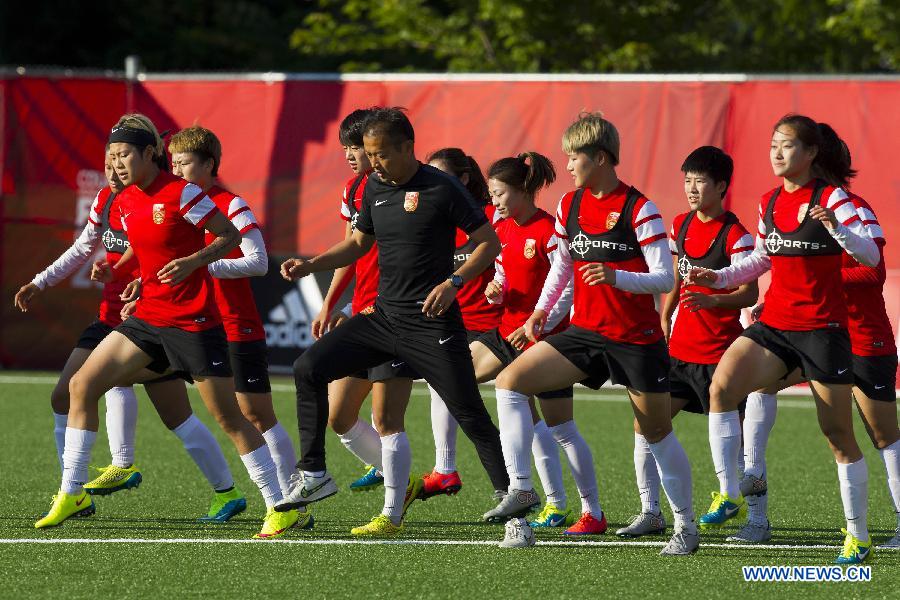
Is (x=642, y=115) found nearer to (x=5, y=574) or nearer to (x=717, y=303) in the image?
(x=717, y=303)

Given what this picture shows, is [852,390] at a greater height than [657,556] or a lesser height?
greater

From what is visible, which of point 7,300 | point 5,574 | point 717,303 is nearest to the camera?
point 5,574

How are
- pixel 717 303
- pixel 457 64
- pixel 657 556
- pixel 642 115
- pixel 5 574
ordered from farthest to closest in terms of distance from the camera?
pixel 457 64
pixel 642 115
pixel 717 303
pixel 657 556
pixel 5 574

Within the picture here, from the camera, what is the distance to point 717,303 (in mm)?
7602

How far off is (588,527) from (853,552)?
4.58 feet

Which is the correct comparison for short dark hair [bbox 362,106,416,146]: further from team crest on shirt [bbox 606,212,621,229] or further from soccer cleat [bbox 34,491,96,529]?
soccer cleat [bbox 34,491,96,529]

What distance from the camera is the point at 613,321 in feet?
23.3

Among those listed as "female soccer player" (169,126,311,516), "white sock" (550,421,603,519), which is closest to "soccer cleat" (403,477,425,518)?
"female soccer player" (169,126,311,516)

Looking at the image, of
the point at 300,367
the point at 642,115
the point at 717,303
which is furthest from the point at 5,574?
the point at 642,115

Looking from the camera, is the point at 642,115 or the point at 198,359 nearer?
the point at 198,359

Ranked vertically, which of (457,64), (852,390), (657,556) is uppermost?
(457,64)

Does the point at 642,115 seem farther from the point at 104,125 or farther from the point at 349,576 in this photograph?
the point at 349,576

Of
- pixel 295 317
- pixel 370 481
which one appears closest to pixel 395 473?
pixel 370 481

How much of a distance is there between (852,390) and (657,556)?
124 cm
